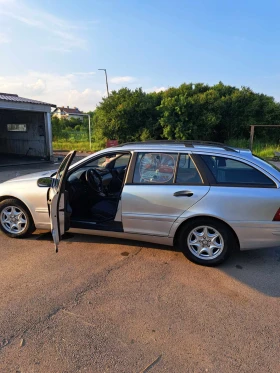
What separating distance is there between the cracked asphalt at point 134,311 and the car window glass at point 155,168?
1.06 metres

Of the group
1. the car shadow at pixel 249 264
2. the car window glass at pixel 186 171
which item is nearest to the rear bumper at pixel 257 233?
Answer: the car shadow at pixel 249 264

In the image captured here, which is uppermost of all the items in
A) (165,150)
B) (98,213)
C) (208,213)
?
(165,150)

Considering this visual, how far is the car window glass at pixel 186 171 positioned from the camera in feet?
11.3

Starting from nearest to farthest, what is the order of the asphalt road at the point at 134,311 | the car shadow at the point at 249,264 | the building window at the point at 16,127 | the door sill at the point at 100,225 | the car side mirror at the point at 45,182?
the asphalt road at the point at 134,311
the car shadow at the point at 249,264
the door sill at the point at 100,225
the car side mirror at the point at 45,182
the building window at the point at 16,127

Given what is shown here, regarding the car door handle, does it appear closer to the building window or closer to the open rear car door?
the open rear car door

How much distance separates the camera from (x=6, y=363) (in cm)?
205

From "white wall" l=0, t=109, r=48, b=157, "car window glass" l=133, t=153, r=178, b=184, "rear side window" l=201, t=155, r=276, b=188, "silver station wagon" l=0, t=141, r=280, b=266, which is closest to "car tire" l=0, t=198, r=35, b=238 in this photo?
"silver station wagon" l=0, t=141, r=280, b=266

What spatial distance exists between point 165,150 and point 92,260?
173 cm

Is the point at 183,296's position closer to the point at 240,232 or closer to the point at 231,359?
the point at 231,359

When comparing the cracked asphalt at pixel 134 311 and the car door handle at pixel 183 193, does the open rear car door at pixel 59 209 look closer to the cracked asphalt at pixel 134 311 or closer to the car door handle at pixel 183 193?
the cracked asphalt at pixel 134 311

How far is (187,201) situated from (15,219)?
2.60 metres

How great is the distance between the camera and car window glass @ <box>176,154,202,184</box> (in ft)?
11.3

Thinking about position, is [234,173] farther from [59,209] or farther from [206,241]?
[59,209]

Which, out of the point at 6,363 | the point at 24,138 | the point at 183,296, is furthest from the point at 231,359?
the point at 24,138
